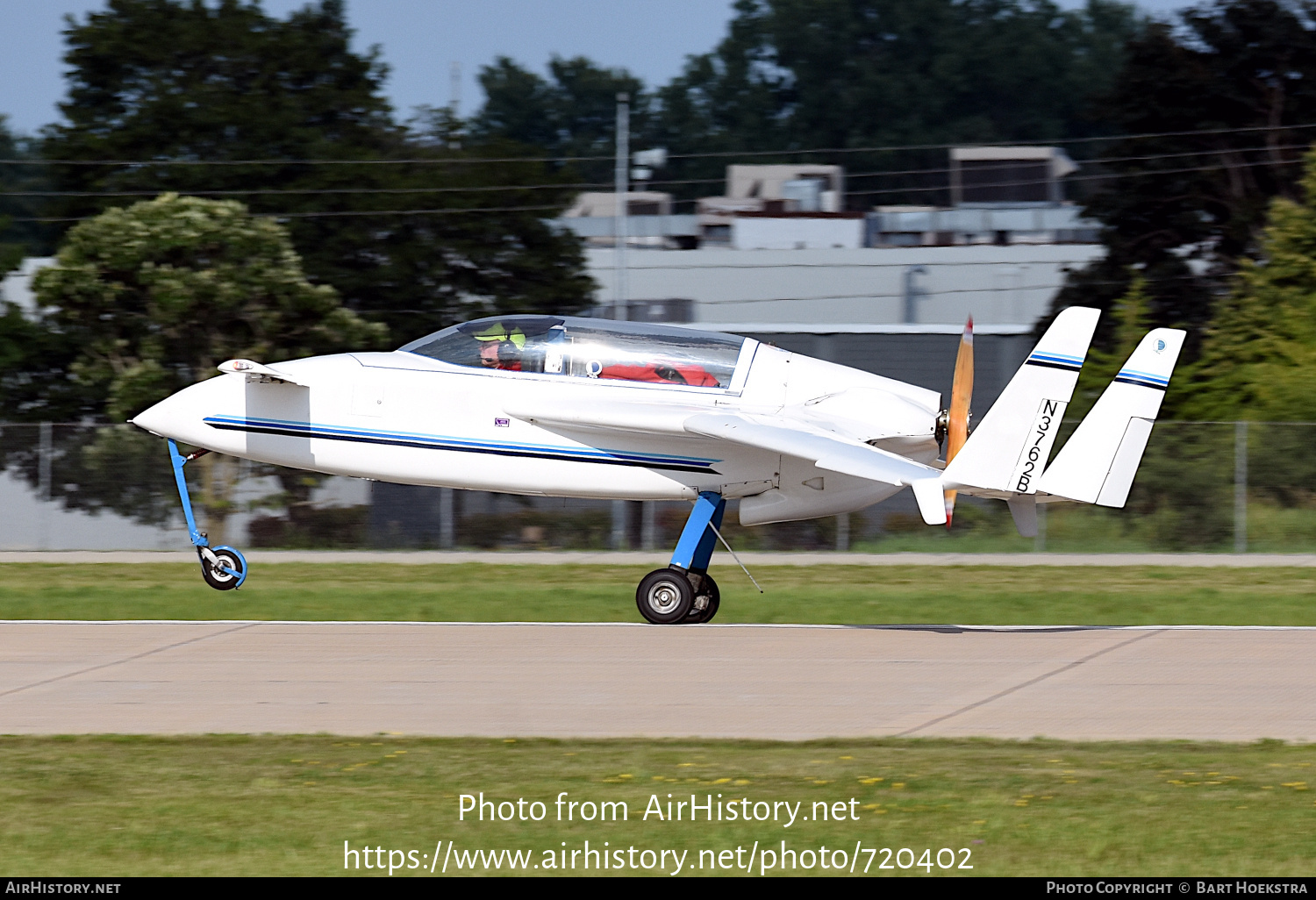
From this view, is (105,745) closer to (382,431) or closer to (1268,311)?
(382,431)

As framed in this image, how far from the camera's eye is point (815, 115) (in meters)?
101

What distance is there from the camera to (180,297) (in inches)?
1201

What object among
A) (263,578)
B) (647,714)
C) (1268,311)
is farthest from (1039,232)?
(647,714)

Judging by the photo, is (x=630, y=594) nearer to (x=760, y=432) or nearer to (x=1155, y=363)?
(x=760, y=432)

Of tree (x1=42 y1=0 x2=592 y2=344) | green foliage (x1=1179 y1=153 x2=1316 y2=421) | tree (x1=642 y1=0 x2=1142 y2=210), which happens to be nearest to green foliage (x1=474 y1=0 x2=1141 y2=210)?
tree (x1=642 y1=0 x2=1142 y2=210)

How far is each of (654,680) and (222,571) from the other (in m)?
5.53

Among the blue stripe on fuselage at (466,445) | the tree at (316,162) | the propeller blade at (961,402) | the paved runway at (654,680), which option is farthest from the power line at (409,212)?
the propeller blade at (961,402)

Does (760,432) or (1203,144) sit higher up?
(1203,144)

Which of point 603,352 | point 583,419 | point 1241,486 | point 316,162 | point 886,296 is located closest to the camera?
point 583,419

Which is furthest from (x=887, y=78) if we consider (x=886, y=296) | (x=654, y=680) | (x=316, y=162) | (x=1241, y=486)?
(x=654, y=680)

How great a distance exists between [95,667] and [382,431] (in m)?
3.77

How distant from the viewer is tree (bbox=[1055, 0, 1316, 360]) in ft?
173

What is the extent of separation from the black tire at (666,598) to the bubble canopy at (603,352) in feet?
6.03

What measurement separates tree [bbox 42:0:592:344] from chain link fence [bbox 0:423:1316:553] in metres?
11.8
